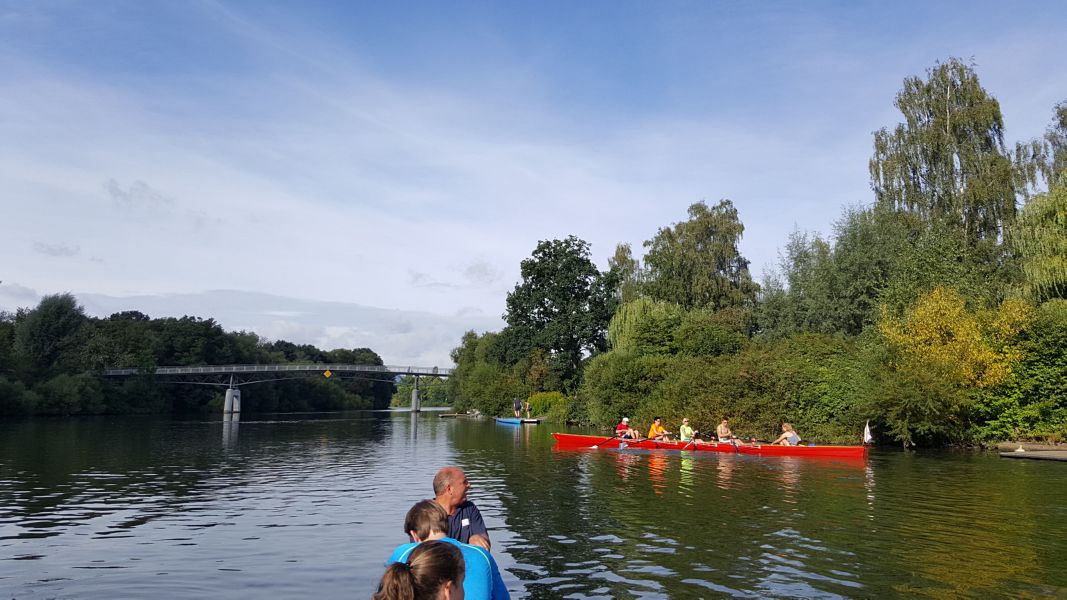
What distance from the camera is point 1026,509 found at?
1795cm

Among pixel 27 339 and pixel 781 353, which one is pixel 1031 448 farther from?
pixel 27 339

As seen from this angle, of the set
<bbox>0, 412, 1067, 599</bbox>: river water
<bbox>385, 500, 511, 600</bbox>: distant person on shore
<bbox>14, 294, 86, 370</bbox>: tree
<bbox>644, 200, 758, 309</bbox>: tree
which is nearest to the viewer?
<bbox>385, 500, 511, 600</bbox>: distant person on shore

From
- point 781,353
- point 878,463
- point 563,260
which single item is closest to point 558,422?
point 563,260

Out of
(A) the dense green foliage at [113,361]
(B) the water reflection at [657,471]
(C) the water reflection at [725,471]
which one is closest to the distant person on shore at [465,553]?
(B) the water reflection at [657,471]

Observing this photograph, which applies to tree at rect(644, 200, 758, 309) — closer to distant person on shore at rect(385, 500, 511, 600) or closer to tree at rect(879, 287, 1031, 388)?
tree at rect(879, 287, 1031, 388)

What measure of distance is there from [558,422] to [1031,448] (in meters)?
40.6

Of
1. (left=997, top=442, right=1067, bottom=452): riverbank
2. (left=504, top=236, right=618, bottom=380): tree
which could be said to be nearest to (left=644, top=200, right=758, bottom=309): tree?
(left=504, top=236, right=618, bottom=380): tree

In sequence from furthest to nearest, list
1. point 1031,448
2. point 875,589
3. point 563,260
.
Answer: point 563,260, point 1031,448, point 875,589

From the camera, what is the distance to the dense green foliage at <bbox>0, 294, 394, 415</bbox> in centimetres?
7794

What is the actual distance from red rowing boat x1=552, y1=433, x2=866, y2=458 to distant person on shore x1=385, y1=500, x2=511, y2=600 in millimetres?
27083

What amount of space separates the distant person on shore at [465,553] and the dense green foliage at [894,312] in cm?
3166

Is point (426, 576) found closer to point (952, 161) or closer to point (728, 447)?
point (728, 447)

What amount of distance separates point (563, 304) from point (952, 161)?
124 feet

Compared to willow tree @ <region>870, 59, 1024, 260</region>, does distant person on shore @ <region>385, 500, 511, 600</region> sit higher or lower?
lower
